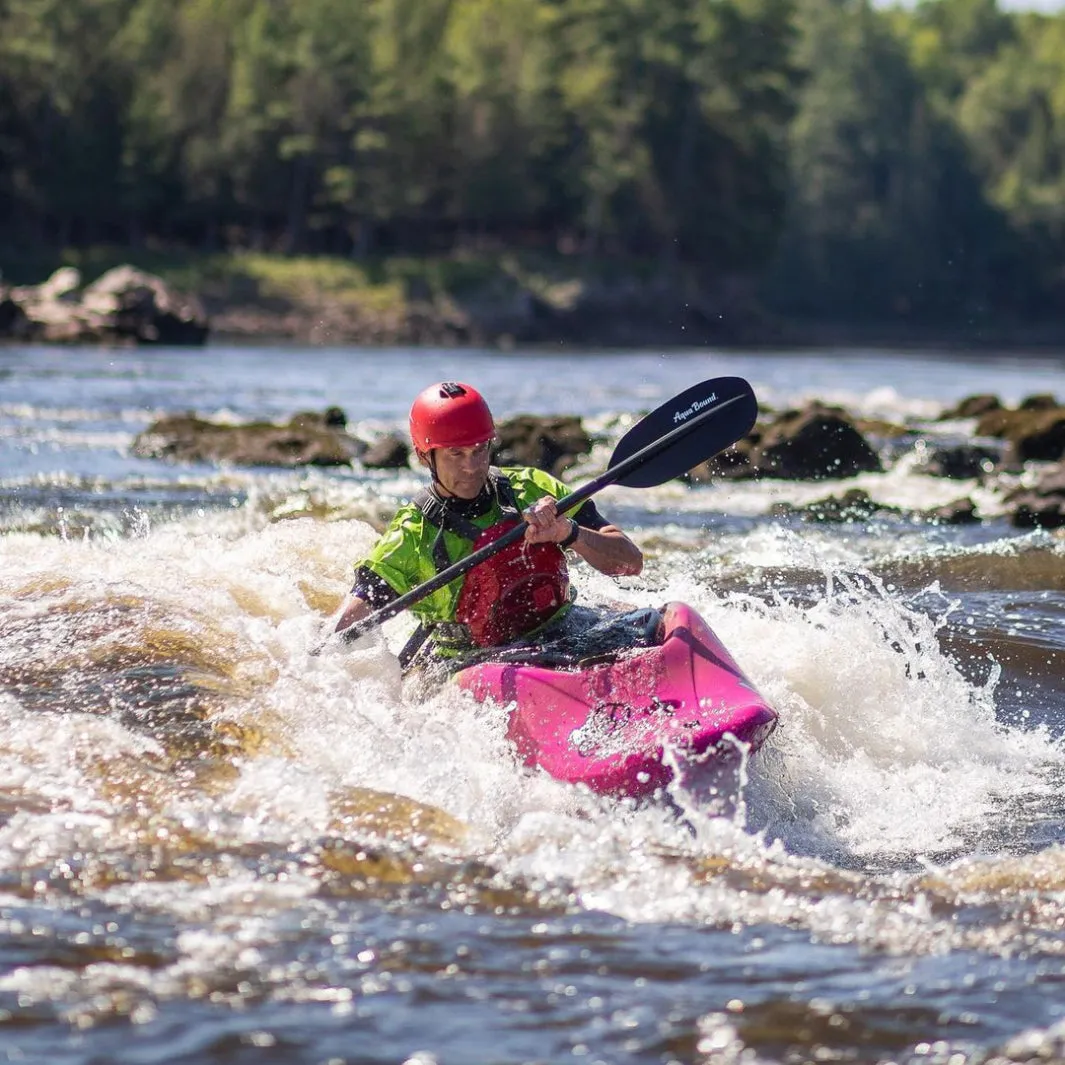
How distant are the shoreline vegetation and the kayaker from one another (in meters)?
44.8

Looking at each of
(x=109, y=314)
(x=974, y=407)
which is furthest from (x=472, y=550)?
(x=109, y=314)

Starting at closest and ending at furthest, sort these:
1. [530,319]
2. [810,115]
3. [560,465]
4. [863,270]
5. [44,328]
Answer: [560,465] < [44,328] < [530,319] < [863,270] < [810,115]

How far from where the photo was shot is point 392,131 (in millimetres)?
62188

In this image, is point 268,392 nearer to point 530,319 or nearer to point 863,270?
point 530,319

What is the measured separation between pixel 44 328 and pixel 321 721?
3617cm

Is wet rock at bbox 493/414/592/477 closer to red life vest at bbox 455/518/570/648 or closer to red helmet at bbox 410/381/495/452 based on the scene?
red life vest at bbox 455/518/570/648

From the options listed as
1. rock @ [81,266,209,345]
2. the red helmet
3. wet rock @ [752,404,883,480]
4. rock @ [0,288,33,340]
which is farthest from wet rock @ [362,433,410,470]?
rock @ [81,266,209,345]

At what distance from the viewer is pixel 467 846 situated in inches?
213

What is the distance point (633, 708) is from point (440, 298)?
54785mm

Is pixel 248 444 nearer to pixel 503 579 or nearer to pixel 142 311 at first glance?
pixel 503 579

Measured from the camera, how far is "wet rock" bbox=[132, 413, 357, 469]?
17.8 metres

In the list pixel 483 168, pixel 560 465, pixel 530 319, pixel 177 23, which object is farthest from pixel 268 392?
pixel 177 23

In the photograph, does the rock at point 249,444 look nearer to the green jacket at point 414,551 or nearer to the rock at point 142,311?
the green jacket at point 414,551

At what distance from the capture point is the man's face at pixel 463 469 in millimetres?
6363
